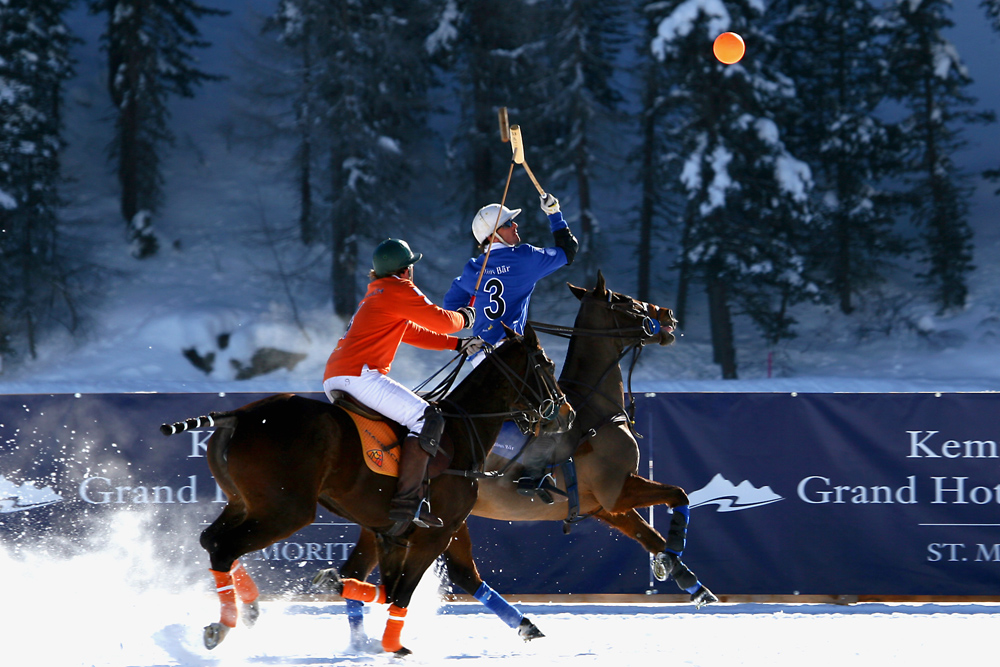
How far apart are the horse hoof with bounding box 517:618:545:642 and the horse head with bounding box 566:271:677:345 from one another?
6.51ft

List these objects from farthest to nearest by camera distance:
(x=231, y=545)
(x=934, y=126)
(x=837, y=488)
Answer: (x=934, y=126)
(x=837, y=488)
(x=231, y=545)

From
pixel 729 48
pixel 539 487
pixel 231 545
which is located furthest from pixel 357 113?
pixel 231 545

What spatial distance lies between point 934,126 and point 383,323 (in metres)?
21.3

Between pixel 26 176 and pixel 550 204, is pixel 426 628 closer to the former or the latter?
pixel 550 204

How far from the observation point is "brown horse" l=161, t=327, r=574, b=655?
16.4ft

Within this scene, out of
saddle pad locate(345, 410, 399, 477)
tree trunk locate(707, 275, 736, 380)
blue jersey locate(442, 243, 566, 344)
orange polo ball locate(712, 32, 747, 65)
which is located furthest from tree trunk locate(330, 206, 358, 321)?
saddle pad locate(345, 410, 399, 477)

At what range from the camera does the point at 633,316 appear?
661 centimetres

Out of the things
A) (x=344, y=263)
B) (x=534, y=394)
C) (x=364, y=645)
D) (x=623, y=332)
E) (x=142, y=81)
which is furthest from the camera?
(x=142, y=81)

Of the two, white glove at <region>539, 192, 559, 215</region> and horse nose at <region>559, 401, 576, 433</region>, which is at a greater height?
white glove at <region>539, 192, 559, 215</region>

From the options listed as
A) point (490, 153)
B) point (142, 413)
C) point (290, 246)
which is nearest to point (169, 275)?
point (290, 246)

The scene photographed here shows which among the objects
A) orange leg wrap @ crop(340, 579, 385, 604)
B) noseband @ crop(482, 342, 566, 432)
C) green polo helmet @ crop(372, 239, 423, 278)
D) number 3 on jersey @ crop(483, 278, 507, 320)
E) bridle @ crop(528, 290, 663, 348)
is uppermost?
green polo helmet @ crop(372, 239, 423, 278)

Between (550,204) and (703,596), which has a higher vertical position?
(550,204)

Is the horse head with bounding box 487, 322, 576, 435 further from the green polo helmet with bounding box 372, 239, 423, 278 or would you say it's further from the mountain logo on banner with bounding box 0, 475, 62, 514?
the mountain logo on banner with bounding box 0, 475, 62, 514

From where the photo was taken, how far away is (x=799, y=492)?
24.0 ft
